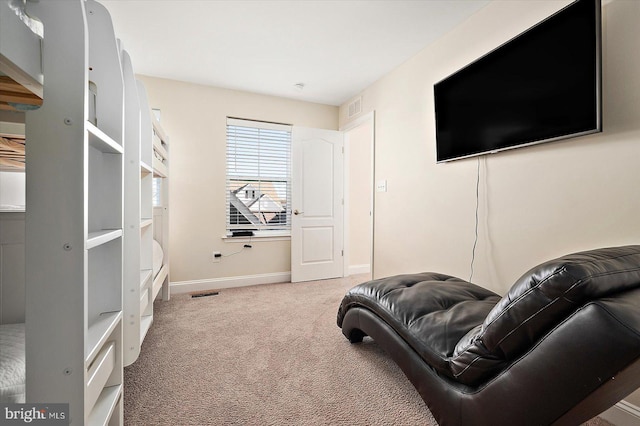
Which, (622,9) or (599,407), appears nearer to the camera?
(599,407)

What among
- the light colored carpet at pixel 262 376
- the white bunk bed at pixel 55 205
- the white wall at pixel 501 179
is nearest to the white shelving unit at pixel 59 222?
the white bunk bed at pixel 55 205

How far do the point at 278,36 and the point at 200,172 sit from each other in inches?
72.0

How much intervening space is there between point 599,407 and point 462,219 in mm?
1563

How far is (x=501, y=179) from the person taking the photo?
6.85 ft

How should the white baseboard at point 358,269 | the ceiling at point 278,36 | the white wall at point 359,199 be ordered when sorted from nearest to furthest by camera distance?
the ceiling at point 278,36 → the white baseboard at point 358,269 → the white wall at point 359,199

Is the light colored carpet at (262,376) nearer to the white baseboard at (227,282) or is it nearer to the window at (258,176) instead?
the white baseboard at (227,282)

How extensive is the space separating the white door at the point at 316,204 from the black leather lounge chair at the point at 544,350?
2.66 m

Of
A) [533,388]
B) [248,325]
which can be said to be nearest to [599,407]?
[533,388]

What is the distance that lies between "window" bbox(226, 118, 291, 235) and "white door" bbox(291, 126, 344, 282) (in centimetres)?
21

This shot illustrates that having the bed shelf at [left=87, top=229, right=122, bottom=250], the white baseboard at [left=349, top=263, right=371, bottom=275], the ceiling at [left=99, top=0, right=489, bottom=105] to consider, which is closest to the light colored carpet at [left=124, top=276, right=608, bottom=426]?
the bed shelf at [left=87, top=229, right=122, bottom=250]

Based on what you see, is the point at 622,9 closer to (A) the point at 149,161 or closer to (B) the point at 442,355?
(B) the point at 442,355

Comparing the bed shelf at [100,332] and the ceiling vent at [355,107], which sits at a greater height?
the ceiling vent at [355,107]

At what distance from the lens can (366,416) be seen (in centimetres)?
141

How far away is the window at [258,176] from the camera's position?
150 inches
